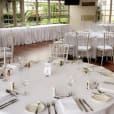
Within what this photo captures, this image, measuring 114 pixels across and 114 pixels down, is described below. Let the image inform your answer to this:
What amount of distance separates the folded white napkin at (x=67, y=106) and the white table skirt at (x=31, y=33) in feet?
20.2

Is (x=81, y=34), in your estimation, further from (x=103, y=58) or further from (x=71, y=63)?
(x=71, y=63)

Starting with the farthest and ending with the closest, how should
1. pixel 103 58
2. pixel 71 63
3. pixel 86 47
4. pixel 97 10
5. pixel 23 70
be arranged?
1. pixel 97 10
2. pixel 103 58
3. pixel 86 47
4. pixel 71 63
5. pixel 23 70

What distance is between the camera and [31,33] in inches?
362

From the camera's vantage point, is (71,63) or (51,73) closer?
(51,73)

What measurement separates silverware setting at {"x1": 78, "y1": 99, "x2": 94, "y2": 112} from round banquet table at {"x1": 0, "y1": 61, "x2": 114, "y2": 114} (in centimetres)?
4

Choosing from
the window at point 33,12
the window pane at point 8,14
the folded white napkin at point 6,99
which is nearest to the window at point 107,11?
the window at point 33,12

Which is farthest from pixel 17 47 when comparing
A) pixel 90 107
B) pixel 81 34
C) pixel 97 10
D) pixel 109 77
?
pixel 90 107

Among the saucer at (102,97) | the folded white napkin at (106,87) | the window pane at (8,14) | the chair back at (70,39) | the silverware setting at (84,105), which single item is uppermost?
the window pane at (8,14)

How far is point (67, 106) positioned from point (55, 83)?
65cm

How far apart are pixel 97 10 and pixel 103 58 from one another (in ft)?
15.9

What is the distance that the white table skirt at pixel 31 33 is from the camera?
8.12m

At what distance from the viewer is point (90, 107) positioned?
6.53ft

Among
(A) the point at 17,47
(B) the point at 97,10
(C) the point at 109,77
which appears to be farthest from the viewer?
(B) the point at 97,10

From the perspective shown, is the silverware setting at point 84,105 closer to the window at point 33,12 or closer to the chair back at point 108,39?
the chair back at point 108,39
